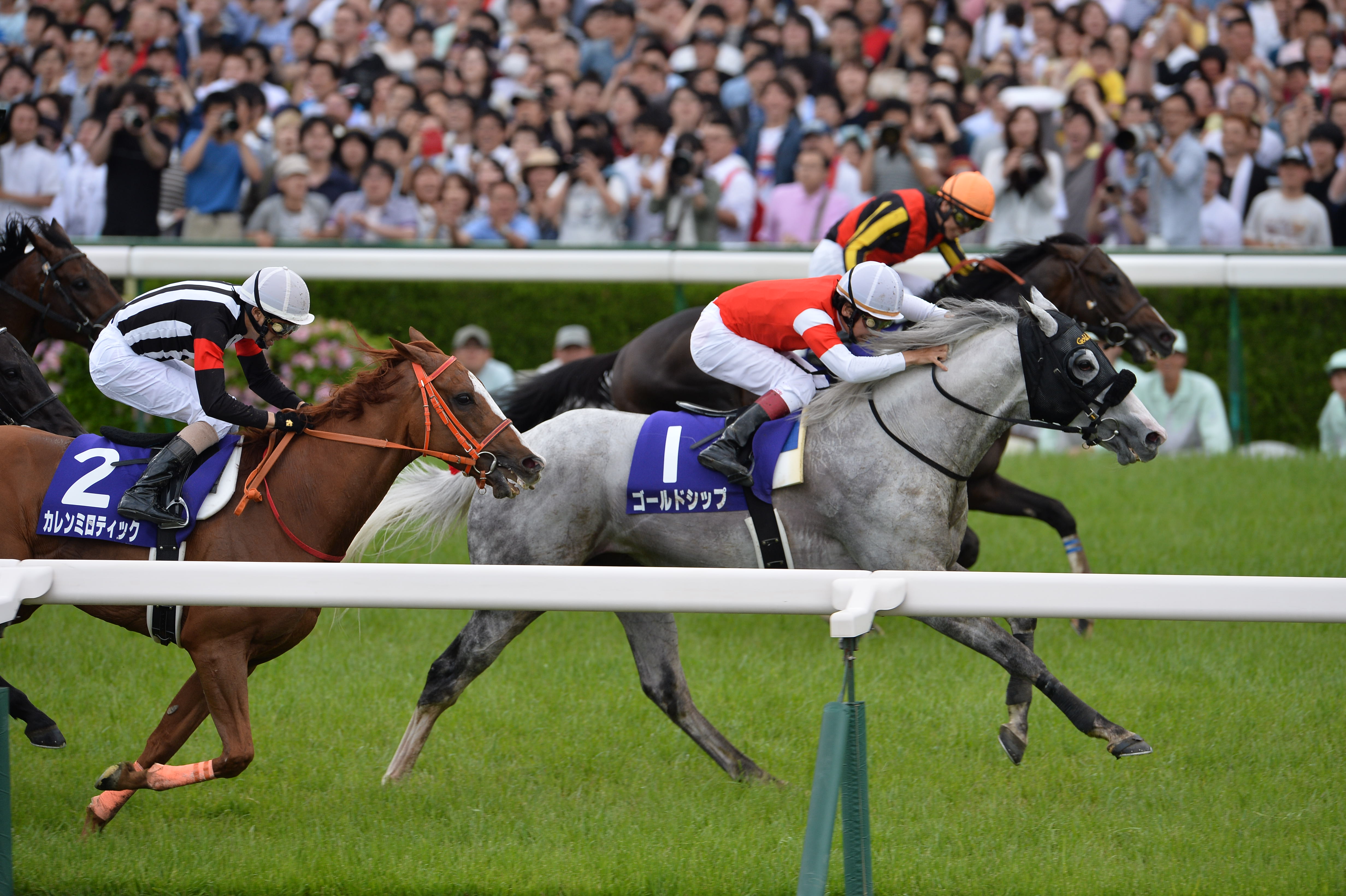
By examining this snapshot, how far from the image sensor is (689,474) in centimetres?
496

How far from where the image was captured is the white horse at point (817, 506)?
15.9 feet

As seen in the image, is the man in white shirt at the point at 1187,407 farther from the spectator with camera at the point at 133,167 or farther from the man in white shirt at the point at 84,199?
the man in white shirt at the point at 84,199

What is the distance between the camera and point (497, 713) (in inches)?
219

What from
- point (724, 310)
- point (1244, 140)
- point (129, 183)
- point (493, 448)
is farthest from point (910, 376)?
point (129, 183)

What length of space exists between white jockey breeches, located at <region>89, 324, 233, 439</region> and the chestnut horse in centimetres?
26

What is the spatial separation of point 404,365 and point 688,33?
8.82 m

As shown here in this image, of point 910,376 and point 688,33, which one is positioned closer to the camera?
point 910,376

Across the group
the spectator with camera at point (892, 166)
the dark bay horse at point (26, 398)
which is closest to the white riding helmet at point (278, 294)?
the dark bay horse at point (26, 398)

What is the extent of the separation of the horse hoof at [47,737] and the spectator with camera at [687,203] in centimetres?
568

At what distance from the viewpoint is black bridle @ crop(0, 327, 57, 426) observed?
5.43 m

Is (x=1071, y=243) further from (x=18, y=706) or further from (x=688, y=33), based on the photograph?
(x=688, y=33)

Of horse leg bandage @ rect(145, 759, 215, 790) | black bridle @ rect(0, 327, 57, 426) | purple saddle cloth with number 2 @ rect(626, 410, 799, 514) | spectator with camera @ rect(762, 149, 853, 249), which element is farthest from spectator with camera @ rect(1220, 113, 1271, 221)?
horse leg bandage @ rect(145, 759, 215, 790)

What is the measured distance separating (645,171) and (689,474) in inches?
222

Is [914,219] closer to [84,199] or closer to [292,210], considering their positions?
[292,210]
